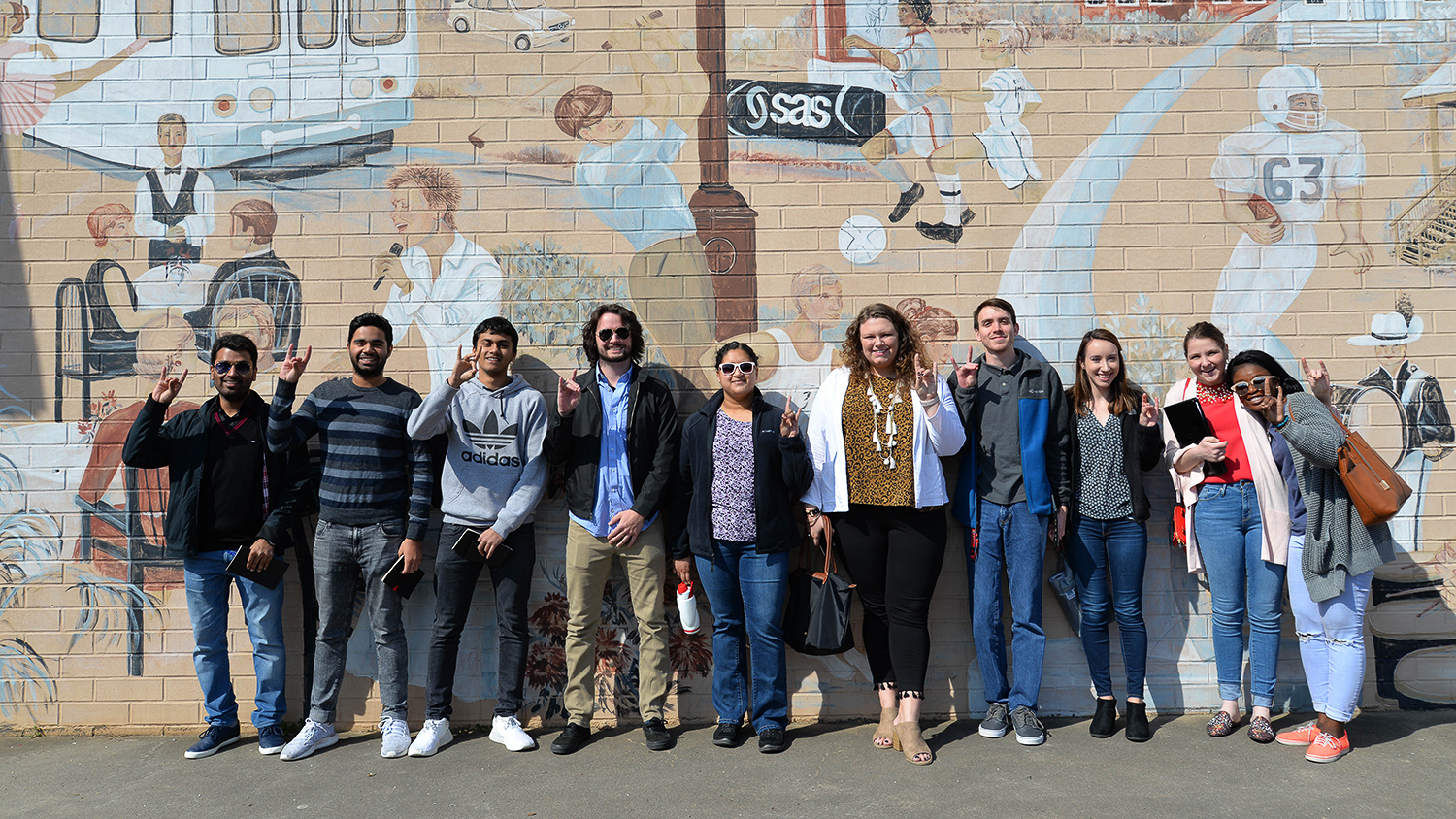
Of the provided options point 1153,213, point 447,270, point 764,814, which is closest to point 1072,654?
point 764,814

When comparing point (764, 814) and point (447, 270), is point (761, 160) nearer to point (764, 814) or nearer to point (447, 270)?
point (447, 270)

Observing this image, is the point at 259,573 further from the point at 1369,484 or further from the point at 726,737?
the point at 1369,484

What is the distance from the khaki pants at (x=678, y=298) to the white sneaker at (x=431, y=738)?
2322 millimetres

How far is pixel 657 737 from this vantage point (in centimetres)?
419

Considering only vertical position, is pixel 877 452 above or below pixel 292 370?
below

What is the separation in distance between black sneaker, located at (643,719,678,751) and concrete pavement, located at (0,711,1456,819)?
6 centimetres

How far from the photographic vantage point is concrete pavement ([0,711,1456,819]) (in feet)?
11.6

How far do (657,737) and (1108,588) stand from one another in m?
2.57

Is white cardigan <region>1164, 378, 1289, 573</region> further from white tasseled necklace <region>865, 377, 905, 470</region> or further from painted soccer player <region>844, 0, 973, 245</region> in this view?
painted soccer player <region>844, 0, 973, 245</region>

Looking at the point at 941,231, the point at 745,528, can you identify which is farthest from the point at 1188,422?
the point at 745,528

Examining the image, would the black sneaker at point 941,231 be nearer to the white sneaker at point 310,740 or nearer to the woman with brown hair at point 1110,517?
the woman with brown hair at point 1110,517

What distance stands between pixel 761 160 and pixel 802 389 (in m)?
1.37

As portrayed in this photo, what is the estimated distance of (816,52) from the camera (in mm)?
4727

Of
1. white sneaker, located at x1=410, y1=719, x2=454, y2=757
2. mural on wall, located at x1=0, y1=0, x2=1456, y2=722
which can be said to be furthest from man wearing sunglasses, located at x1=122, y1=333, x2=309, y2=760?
white sneaker, located at x1=410, y1=719, x2=454, y2=757
